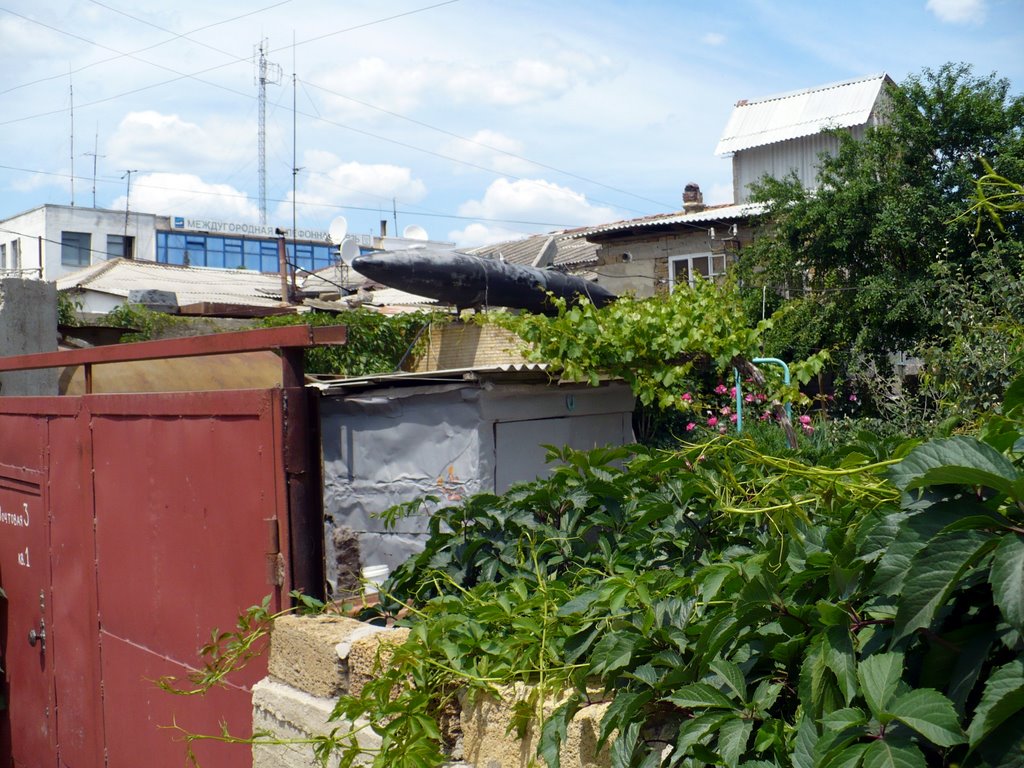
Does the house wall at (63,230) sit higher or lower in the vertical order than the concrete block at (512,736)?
higher

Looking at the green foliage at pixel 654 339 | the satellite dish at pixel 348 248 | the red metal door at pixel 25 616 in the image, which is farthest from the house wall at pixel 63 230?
the green foliage at pixel 654 339

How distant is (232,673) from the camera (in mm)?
3270

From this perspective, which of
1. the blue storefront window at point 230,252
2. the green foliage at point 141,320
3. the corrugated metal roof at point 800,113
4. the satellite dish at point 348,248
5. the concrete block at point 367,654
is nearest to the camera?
the concrete block at point 367,654

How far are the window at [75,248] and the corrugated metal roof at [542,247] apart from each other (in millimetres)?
22381

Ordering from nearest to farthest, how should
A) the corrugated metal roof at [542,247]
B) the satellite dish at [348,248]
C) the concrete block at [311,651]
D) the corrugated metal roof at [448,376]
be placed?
the concrete block at [311,651]
the corrugated metal roof at [448,376]
the satellite dish at [348,248]
the corrugated metal roof at [542,247]

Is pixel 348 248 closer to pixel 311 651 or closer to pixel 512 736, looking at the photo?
pixel 311 651

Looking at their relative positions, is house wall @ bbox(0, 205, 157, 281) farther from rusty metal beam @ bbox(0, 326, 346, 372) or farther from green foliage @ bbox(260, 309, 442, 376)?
rusty metal beam @ bbox(0, 326, 346, 372)

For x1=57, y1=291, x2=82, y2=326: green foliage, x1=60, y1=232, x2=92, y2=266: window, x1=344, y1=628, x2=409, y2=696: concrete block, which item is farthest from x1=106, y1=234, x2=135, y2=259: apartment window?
x1=344, y1=628, x2=409, y2=696: concrete block

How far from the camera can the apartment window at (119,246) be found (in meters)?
42.0

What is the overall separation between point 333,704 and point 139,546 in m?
1.73

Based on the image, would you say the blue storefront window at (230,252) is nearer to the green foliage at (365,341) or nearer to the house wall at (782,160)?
the house wall at (782,160)

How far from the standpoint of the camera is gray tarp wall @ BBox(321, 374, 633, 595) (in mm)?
6598

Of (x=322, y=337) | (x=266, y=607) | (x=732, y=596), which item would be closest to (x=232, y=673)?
(x=266, y=607)

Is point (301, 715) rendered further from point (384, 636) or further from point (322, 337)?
point (322, 337)
